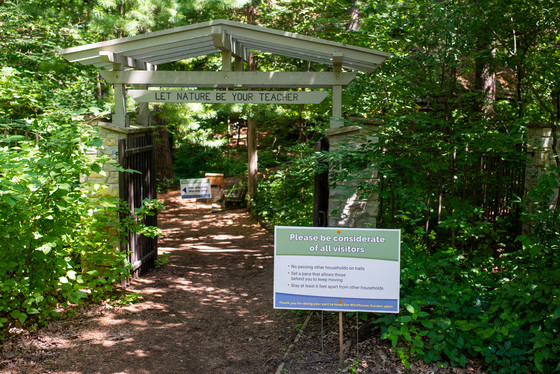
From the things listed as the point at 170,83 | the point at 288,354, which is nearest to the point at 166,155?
the point at 170,83

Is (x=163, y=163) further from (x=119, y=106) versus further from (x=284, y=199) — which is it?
(x=119, y=106)

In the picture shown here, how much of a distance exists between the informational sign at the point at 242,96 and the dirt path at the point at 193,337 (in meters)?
2.64

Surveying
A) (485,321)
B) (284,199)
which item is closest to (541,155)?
(485,321)

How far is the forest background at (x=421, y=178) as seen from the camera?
161 inches

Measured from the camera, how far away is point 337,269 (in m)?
4.14

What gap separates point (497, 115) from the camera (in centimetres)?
661

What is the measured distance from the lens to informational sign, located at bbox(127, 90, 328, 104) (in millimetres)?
6145

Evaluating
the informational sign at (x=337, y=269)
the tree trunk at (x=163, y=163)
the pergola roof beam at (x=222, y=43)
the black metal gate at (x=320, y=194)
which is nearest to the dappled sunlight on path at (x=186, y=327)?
the informational sign at (x=337, y=269)

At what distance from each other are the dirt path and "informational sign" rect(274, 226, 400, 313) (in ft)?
1.75

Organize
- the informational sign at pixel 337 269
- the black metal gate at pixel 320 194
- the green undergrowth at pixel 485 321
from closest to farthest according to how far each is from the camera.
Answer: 1. the green undergrowth at pixel 485 321
2. the informational sign at pixel 337 269
3. the black metal gate at pixel 320 194

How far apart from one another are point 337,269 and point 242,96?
295 centimetres

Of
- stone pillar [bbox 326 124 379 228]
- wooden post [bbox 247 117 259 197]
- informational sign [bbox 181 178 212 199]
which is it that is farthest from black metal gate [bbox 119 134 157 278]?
wooden post [bbox 247 117 259 197]

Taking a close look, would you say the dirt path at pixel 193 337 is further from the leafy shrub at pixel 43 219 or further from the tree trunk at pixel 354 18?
the tree trunk at pixel 354 18

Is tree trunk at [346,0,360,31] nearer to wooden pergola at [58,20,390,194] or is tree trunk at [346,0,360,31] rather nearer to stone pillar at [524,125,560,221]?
wooden pergola at [58,20,390,194]
